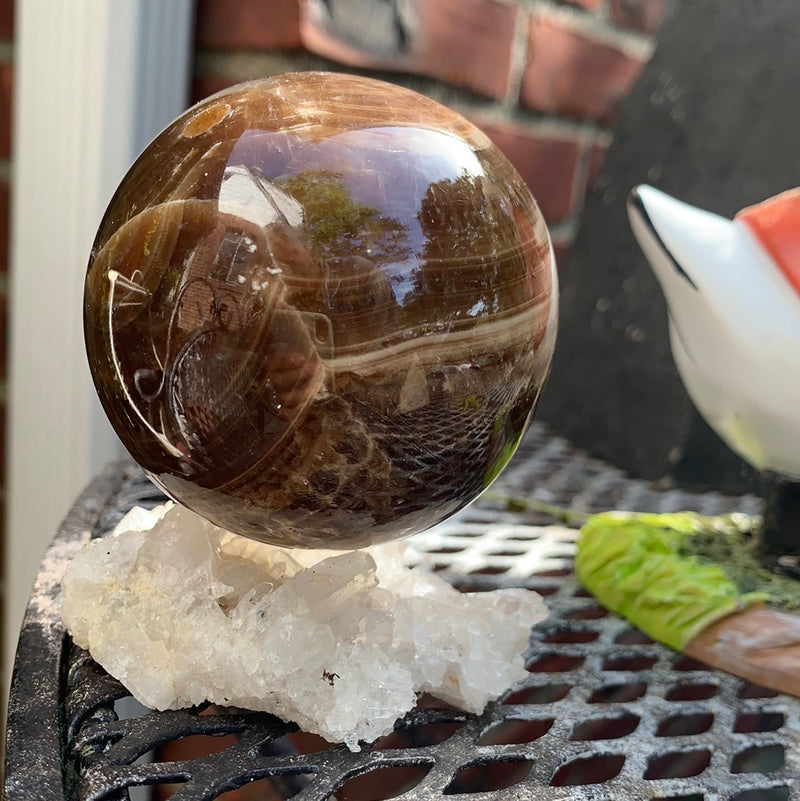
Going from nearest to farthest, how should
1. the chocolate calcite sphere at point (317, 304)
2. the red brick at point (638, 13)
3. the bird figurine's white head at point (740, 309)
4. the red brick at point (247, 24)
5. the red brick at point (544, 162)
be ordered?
the chocolate calcite sphere at point (317, 304) < the bird figurine's white head at point (740, 309) < the red brick at point (247, 24) < the red brick at point (544, 162) < the red brick at point (638, 13)

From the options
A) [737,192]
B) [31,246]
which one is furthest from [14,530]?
[737,192]

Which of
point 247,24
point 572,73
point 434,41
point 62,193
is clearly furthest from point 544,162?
point 62,193

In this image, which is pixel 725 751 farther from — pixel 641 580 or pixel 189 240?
pixel 189 240

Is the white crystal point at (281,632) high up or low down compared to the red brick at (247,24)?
down

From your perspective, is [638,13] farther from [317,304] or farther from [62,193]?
[317,304]

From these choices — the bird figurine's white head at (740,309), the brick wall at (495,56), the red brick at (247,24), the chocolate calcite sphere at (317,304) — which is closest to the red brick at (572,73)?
the brick wall at (495,56)

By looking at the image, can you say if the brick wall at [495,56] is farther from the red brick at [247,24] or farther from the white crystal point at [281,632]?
the white crystal point at [281,632]

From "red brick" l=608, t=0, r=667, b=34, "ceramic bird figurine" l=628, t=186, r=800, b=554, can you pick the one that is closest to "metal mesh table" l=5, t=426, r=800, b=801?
"ceramic bird figurine" l=628, t=186, r=800, b=554
